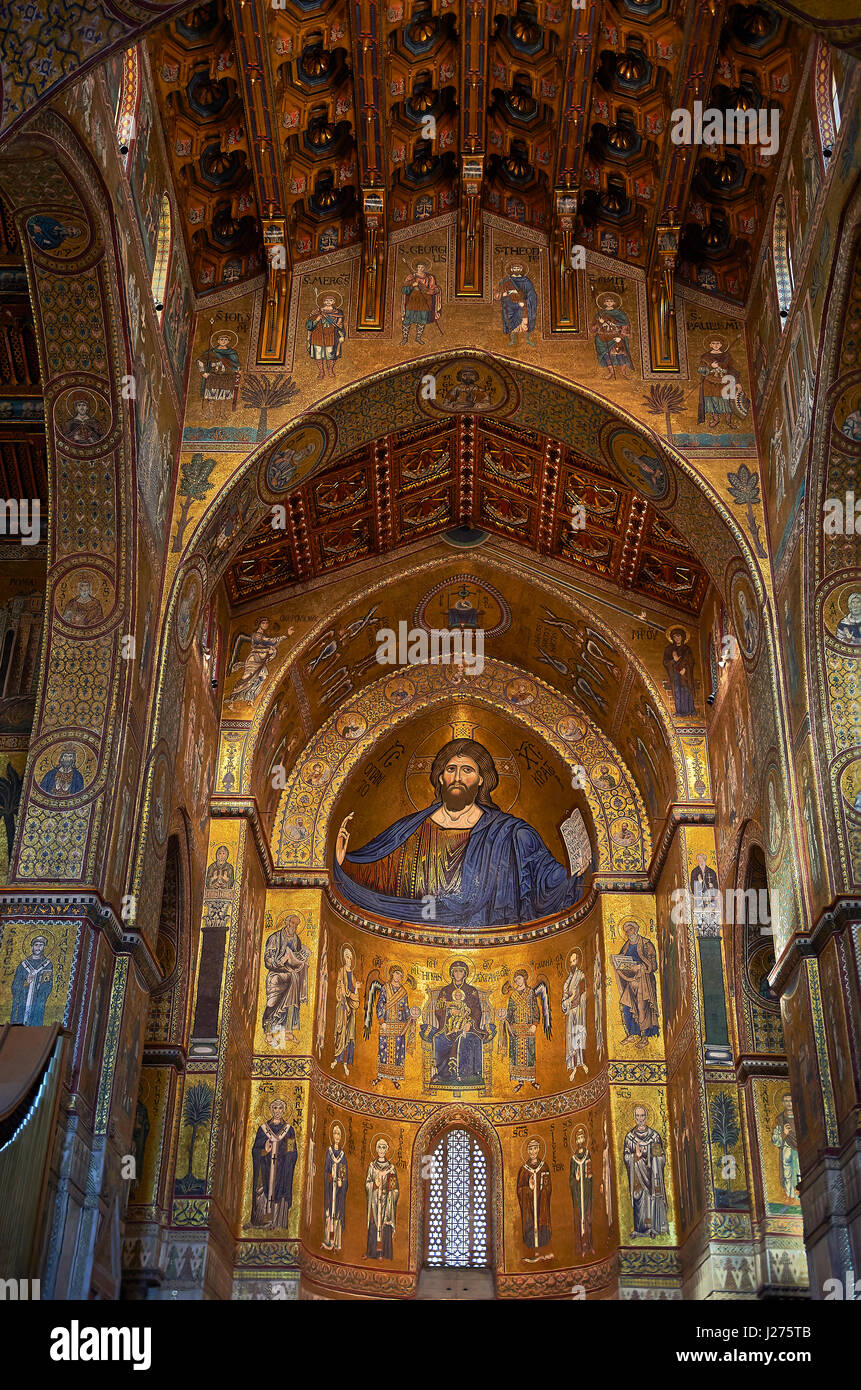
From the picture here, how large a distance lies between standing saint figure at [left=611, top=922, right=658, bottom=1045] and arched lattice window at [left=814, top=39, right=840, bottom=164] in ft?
36.3

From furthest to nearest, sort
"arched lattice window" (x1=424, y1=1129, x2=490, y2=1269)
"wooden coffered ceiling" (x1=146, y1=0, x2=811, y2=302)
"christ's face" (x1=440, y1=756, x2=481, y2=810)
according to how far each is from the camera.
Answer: "christ's face" (x1=440, y1=756, x2=481, y2=810) → "arched lattice window" (x1=424, y1=1129, x2=490, y2=1269) → "wooden coffered ceiling" (x1=146, y1=0, x2=811, y2=302)

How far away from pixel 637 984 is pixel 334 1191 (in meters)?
5.24

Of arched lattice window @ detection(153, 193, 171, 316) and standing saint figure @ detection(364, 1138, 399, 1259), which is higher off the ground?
arched lattice window @ detection(153, 193, 171, 316)

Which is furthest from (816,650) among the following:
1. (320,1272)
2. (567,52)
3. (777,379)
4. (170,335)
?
(320,1272)

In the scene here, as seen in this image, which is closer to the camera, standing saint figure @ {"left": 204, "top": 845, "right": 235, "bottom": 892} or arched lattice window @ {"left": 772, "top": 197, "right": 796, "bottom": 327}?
arched lattice window @ {"left": 772, "top": 197, "right": 796, "bottom": 327}

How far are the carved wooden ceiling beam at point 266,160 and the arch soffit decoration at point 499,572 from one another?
14.9 ft

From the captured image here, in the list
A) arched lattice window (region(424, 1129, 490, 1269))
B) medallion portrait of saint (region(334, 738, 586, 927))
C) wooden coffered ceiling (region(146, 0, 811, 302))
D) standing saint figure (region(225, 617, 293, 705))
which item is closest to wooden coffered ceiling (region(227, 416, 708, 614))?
standing saint figure (region(225, 617, 293, 705))

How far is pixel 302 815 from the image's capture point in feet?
68.7

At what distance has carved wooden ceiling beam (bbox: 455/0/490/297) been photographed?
571 inches

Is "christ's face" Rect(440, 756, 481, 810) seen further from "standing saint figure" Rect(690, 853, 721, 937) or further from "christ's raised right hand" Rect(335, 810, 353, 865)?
"standing saint figure" Rect(690, 853, 721, 937)

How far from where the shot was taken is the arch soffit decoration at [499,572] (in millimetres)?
18844

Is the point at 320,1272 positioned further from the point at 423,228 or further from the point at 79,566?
the point at 423,228

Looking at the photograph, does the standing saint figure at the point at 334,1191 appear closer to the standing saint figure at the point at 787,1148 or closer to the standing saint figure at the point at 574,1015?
the standing saint figure at the point at 574,1015

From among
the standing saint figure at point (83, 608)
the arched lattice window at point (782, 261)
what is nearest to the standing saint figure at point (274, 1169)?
the standing saint figure at point (83, 608)
